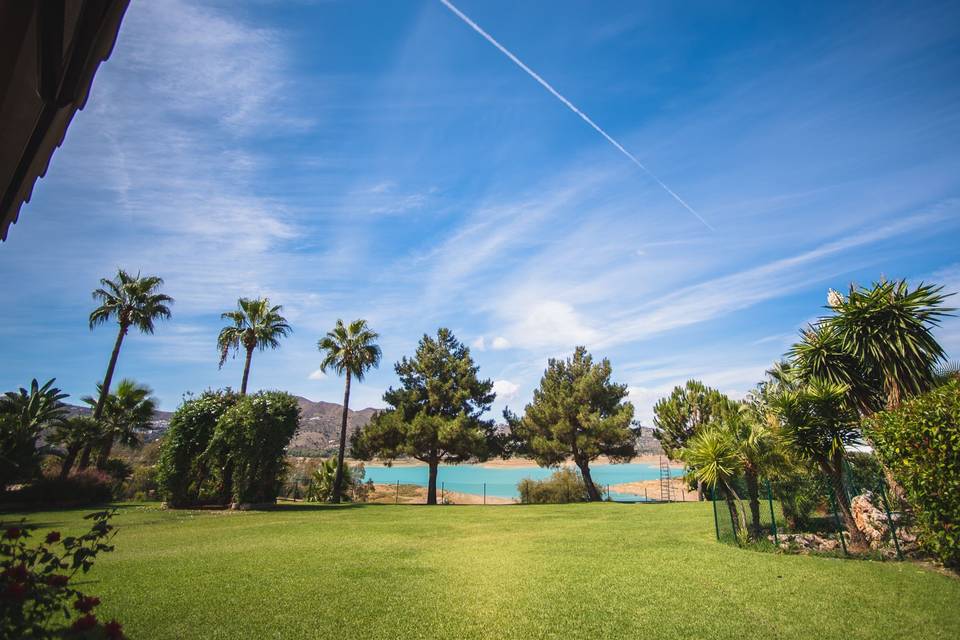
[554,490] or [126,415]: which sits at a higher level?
[126,415]

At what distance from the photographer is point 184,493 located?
858 inches

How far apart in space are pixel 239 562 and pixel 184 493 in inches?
600

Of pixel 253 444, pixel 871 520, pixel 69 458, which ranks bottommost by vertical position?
pixel 871 520

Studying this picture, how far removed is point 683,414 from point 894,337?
20.9 metres

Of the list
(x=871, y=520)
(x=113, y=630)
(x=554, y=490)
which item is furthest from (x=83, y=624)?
(x=554, y=490)

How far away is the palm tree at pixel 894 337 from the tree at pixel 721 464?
13.3 ft

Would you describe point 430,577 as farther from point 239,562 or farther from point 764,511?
point 764,511

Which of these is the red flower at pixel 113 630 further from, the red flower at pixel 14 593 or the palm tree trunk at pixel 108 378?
the palm tree trunk at pixel 108 378

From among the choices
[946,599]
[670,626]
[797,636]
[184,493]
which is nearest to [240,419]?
[184,493]

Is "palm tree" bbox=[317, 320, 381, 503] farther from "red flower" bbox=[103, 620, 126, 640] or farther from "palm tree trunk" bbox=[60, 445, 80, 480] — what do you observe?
"red flower" bbox=[103, 620, 126, 640]

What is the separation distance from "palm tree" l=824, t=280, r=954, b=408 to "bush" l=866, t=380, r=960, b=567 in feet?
10.3

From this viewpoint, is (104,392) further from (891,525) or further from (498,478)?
(498,478)

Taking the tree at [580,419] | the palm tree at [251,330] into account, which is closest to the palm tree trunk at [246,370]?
the palm tree at [251,330]

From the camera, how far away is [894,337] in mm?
11492
